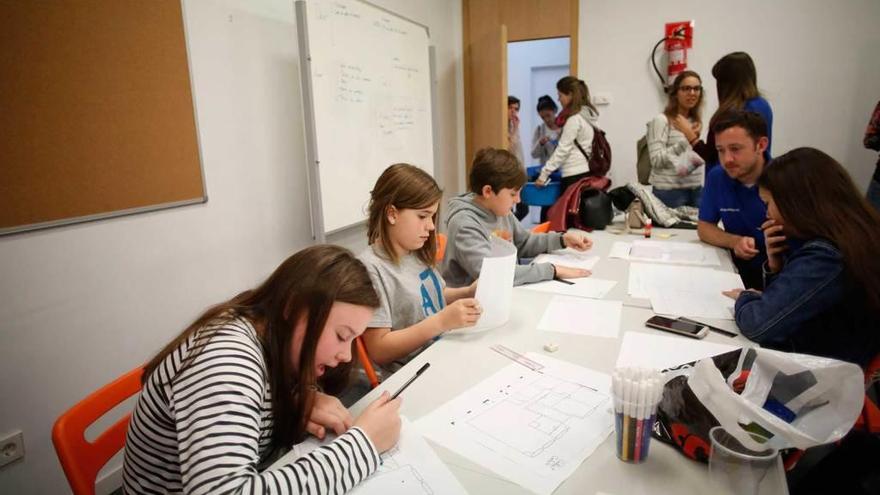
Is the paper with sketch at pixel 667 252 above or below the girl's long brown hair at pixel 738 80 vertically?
below

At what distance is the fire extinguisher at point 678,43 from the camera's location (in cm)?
395

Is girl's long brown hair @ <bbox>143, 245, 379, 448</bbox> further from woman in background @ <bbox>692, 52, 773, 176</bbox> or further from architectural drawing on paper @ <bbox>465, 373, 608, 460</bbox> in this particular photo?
woman in background @ <bbox>692, 52, 773, 176</bbox>

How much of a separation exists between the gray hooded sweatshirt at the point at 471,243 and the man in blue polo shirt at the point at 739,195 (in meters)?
0.87

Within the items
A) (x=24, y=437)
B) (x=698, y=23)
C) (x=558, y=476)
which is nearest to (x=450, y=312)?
(x=558, y=476)

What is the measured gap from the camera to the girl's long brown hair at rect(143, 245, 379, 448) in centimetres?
85

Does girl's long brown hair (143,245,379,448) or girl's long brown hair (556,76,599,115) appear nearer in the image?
girl's long brown hair (143,245,379,448)

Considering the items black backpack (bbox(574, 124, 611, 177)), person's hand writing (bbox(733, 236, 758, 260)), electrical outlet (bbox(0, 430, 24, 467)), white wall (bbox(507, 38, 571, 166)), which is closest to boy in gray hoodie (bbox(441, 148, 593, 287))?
person's hand writing (bbox(733, 236, 758, 260))

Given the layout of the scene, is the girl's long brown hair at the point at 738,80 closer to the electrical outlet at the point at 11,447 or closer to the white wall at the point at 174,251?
the white wall at the point at 174,251

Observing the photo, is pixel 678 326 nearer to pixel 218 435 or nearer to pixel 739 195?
pixel 739 195

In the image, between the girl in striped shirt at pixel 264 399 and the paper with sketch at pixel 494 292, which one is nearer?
the girl in striped shirt at pixel 264 399

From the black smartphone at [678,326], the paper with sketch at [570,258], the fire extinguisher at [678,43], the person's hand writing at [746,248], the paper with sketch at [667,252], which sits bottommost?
the black smartphone at [678,326]

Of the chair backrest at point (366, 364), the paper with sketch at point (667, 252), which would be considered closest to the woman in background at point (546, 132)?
the paper with sketch at point (667, 252)

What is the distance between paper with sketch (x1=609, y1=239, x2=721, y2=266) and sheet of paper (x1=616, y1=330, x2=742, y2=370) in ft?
2.65

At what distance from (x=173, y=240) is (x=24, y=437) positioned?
799 mm
